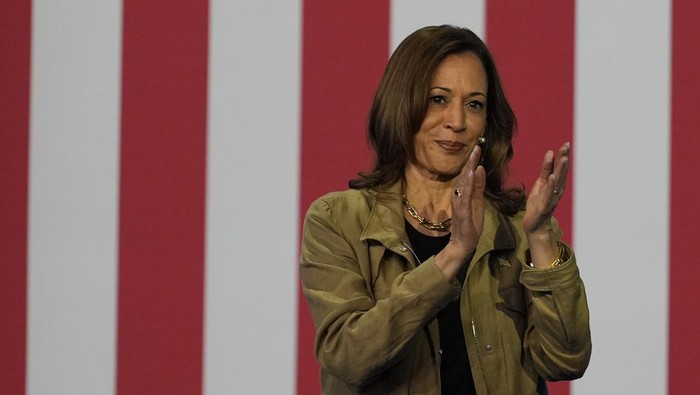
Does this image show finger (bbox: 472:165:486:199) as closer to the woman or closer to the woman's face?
the woman

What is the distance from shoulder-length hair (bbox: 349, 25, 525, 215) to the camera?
1439 mm

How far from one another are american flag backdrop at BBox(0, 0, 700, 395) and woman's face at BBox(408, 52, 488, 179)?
2.35ft

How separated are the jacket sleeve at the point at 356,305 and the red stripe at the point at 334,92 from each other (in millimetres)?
772

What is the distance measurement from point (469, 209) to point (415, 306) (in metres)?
0.12

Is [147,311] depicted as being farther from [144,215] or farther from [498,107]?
[498,107]

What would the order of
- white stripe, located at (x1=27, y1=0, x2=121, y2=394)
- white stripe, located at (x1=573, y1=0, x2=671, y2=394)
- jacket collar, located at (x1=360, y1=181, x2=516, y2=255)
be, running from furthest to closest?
white stripe, located at (x1=27, y1=0, x2=121, y2=394)
white stripe, located at (x1=573, y1=0, x2=671, y2=394)
jacket collar, located at (x1=360, y1=181, x2=516, y2=255)

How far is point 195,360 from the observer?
2.22 m

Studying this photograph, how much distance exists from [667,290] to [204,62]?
94cm

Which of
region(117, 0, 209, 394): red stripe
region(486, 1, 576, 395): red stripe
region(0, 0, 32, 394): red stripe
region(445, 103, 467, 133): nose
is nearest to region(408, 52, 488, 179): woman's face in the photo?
region(445, 103, 467, 133): nose

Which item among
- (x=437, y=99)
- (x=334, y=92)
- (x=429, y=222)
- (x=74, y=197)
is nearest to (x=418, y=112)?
(x=437, y=99)

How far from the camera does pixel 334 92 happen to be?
2.21m

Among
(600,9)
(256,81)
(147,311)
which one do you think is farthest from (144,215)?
(600,9)

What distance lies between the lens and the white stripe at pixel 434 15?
2.17 meters

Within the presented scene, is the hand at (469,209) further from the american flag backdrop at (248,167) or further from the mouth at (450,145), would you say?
the american flag backdrop at (248,167)
